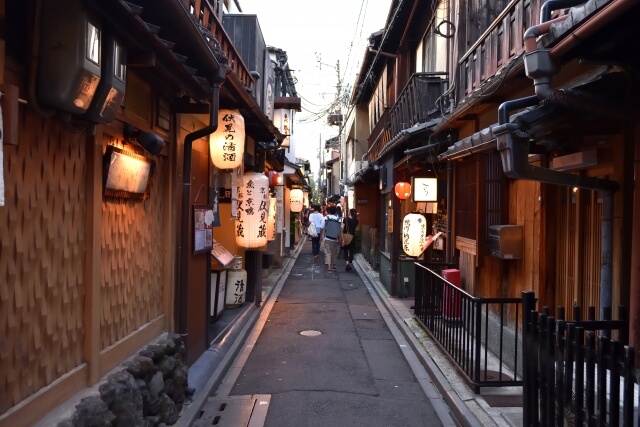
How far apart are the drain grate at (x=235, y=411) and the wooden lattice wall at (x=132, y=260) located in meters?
1.45

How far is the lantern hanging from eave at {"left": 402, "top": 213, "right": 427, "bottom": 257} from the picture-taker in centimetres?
1377

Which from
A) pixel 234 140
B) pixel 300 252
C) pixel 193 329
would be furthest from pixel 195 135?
pixel 300 252

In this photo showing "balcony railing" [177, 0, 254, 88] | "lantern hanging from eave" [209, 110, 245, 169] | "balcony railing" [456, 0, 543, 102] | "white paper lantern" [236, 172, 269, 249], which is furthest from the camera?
"white paper lantern" [236, 172, 269, 249]

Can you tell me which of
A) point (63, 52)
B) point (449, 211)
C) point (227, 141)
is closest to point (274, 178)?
point (449, 211)

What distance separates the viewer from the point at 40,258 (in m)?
4.02

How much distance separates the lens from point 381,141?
75.2 ft

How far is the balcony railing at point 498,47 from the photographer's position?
24.5ft

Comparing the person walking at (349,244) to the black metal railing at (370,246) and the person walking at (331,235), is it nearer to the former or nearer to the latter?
the person walking at (331,235)

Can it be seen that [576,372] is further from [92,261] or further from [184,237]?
[184,237]

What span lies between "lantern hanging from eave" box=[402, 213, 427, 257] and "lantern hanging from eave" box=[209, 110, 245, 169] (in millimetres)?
6174

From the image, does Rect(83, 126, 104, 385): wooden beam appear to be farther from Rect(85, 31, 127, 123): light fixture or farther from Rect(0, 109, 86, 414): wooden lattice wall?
Rect(85, 31, 127, 123): light fixture

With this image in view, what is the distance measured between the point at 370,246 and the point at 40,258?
68.0 feet

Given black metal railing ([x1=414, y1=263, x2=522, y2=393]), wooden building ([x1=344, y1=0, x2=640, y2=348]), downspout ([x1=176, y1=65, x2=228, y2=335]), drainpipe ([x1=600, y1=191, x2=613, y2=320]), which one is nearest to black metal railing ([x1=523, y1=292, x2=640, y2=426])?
drainpipe ([x1=600, y1=191, x2=613, y2=320])

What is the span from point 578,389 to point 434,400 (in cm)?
369
